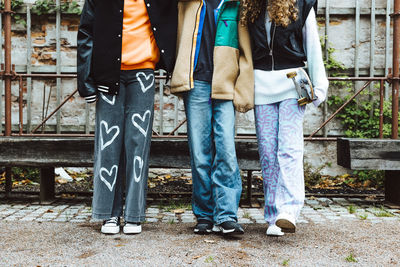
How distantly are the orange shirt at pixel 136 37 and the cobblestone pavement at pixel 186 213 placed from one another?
1316 millimetres

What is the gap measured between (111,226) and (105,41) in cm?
128

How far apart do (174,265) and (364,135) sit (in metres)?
4.85

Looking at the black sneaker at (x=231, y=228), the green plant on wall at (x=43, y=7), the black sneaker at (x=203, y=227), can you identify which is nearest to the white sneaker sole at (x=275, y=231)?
the black sneaker at (x=231, y=228)

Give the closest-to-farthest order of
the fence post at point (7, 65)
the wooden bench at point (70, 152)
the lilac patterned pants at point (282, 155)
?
the lilac patterned pants at point (282, 155) < the wooden bench at point (70, 152) < the fence post at point (7, 65)

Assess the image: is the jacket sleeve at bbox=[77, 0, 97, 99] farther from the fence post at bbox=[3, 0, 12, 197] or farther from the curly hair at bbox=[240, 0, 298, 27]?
the fence post at bbox=[3, 0, 12, 197]

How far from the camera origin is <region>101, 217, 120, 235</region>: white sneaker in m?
3.23

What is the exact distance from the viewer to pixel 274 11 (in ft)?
9.86

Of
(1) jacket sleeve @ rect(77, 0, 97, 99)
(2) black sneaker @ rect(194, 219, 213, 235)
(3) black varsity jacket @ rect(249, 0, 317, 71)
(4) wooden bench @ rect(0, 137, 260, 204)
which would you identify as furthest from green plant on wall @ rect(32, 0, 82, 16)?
(2) black sneaker @ rect(194, 219, 213, 235)

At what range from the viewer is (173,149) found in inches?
171

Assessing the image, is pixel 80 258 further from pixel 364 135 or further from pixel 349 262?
pixel 364 135

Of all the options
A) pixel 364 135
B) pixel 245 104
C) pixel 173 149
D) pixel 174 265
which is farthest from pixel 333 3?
pixel 174 265

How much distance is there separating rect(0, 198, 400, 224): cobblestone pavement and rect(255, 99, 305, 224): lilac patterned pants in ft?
2.42

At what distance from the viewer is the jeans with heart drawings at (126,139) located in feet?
10.6

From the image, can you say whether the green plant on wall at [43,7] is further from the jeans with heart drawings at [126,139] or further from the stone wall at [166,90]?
the jeans with heart drawings at [126,139]
